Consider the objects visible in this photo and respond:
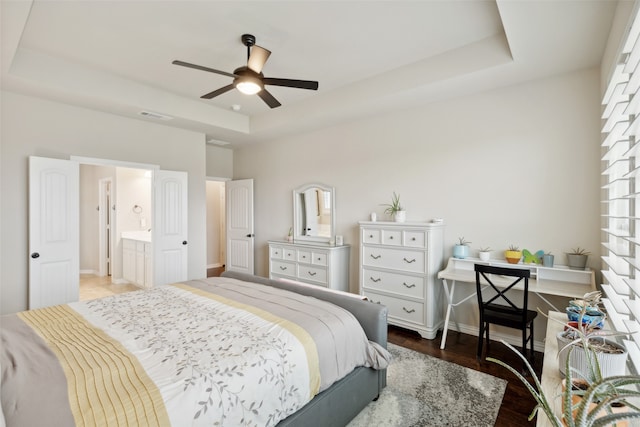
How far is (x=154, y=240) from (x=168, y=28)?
8.99ft

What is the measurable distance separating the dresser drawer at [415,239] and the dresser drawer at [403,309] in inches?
25.2

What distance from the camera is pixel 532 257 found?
3.04 metres

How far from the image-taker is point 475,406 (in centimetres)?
219

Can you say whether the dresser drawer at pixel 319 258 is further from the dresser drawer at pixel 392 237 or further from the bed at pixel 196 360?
the bed at pixel 196 360

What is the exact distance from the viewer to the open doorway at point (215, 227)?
7.29 metres

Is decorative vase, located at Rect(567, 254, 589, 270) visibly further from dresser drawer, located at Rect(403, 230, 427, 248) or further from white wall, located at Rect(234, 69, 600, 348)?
dresser drawer, located at Rect(403, 230, 427, 248)

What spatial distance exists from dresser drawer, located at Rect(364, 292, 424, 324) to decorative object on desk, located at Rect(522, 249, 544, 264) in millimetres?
1123

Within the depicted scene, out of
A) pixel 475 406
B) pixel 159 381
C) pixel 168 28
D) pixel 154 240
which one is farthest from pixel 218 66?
pixel 475 406

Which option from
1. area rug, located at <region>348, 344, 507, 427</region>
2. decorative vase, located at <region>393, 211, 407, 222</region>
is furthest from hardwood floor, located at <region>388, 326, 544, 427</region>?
decorative vase, located at <region>393, 211, 407, 222</region>

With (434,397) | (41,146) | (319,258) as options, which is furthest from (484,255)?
(41,146)

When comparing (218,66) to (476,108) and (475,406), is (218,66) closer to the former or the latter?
(476,108)

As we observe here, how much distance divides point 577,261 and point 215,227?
6720 mm

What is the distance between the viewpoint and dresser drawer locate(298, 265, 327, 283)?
4281mm

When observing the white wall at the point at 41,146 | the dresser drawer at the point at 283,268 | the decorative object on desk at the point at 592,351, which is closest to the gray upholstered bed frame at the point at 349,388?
the decorative object on desk at the point at 592,351
